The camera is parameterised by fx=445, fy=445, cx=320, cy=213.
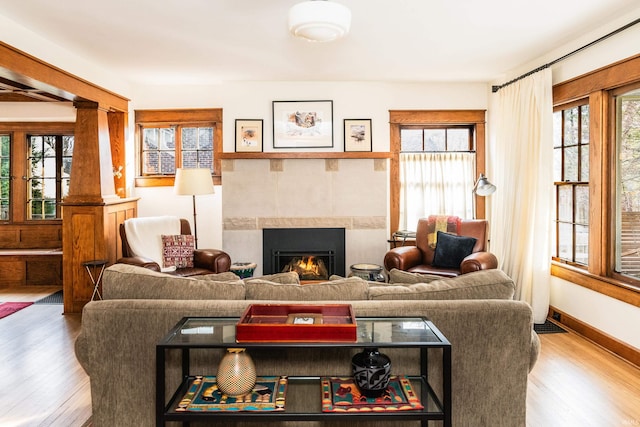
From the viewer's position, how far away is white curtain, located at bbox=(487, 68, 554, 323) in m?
4.11

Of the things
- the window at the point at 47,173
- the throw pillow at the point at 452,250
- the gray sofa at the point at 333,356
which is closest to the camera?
the gray sofa at the point at 333,356

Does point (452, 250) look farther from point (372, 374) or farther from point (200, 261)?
point (372, 374)

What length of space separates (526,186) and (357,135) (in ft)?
6.50

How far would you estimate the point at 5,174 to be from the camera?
601 cm

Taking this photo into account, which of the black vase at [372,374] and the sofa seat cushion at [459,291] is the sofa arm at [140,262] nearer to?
the sofa seat cushion at [459,291]

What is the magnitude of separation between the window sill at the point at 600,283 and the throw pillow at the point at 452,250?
812 millimetres

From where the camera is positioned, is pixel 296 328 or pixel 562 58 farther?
pixel 562 58

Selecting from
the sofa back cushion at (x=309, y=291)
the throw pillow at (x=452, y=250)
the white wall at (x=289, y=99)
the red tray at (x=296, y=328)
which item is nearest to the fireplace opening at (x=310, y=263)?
the white wall at (x=289, y=99)

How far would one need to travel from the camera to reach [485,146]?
5.45 m

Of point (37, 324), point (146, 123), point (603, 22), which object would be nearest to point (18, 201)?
point (146, 123)

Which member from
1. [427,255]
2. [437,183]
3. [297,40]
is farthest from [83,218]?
[437,183]

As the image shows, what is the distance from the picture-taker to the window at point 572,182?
394 cm

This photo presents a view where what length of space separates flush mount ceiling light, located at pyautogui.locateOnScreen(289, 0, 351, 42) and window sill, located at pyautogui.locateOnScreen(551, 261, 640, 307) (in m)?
2.76

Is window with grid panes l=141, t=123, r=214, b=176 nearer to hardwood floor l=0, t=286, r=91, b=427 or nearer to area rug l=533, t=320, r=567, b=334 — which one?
hardwood floor l=0, t=286, r=91, b=427
